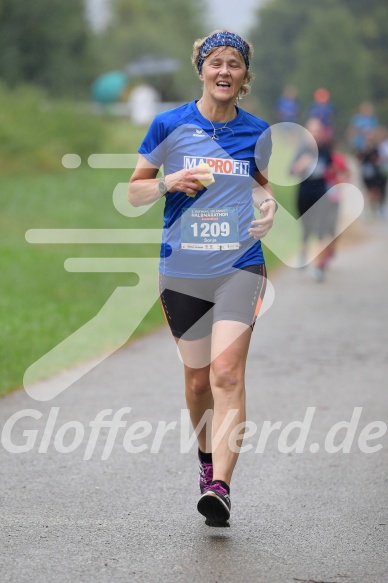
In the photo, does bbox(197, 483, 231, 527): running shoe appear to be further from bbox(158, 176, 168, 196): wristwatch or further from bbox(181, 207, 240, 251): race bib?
bbox(158, 176, 168, 196): wristwatch

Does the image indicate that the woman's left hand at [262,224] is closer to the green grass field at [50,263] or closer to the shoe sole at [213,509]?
the shoe sole at [213,509]

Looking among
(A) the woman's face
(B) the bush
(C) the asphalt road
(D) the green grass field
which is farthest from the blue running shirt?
(B) the bush

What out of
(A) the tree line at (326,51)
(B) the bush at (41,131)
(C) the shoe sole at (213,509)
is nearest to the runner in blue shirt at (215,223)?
(C) the shoe sole at (213,509)

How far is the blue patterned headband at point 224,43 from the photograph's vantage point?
18.5ft

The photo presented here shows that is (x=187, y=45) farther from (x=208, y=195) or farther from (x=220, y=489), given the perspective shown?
(x=220, y=489)

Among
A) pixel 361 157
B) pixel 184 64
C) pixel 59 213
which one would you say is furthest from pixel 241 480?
pixel 184 64

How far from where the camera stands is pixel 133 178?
5766 millimetres

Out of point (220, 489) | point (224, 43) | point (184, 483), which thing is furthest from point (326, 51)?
point (220, 489)

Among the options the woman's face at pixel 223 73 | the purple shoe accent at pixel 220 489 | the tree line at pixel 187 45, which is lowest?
the purple shoe accent at pixel 220 489

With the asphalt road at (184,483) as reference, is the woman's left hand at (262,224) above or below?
above

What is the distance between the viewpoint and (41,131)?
36.6m

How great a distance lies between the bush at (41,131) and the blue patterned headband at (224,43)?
27.4 metres

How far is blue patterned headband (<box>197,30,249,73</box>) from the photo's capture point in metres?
5.63

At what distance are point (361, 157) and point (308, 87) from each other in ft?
222
